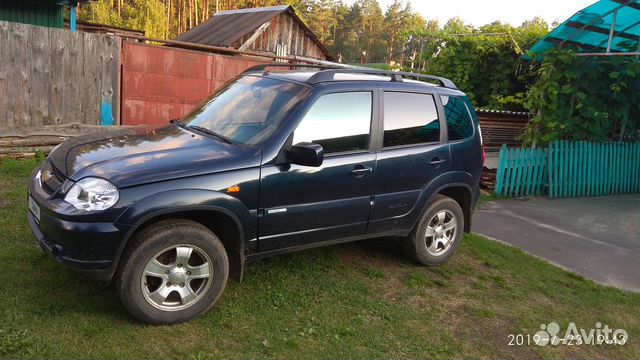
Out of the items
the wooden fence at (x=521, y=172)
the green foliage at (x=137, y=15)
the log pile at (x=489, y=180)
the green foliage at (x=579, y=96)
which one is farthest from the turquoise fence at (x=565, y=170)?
the green foliage at (x=137, y=15)

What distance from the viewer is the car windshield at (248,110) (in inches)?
169

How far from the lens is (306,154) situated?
3953mm

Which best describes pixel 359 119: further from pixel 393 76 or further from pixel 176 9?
pixel 176 9

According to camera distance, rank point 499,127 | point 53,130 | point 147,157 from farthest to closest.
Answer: point 499,127
point 53,130
point 147,157

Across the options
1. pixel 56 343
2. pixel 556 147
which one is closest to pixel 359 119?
pixel 56 343

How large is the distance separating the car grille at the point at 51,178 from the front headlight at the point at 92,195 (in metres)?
0.24

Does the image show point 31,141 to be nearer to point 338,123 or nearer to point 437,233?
point 338,123

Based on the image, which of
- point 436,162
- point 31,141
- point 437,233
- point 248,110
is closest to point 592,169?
point 437,233

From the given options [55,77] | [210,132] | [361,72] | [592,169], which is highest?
[361,72]

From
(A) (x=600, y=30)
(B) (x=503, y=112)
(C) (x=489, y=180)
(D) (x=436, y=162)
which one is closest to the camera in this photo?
(D) (x=436, y=162)

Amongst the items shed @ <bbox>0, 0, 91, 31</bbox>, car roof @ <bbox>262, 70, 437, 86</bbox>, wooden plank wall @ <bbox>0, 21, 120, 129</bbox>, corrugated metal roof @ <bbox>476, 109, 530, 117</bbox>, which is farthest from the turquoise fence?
shed @ <bbox>0, 0, 91, 31</bbox>

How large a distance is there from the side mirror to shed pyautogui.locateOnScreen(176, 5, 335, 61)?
45.6ft

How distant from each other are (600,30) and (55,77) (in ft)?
31.3

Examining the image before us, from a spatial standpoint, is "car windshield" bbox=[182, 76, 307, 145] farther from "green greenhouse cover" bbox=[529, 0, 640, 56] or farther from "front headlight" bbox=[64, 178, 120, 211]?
"green greenhouse cover" bbox=[529, 0, 640, 56]
